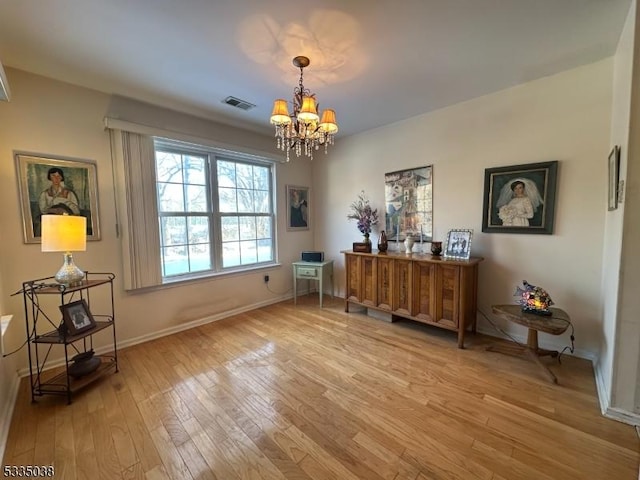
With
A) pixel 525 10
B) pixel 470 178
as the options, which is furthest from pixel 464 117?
pixel 525 10

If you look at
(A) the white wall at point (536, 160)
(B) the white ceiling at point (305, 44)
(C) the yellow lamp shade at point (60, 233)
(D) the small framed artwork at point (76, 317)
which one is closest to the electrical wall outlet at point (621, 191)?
(A) the white wall at point (536, 160)

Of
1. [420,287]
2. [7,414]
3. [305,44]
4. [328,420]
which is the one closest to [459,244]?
[420,287]

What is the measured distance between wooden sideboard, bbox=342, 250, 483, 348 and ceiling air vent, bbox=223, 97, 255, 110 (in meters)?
2.17

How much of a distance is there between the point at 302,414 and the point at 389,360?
3.29 ft

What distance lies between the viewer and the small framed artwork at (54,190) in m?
2.18

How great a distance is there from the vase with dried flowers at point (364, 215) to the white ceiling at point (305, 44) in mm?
1483

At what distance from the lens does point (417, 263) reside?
2.88 metres

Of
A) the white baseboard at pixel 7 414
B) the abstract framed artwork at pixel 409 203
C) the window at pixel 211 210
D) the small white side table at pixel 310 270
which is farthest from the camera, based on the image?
the small white side table at pixel 310 270

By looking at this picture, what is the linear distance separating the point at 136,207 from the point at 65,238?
→ 96cm

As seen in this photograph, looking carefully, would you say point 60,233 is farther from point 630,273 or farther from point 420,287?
point 630,273

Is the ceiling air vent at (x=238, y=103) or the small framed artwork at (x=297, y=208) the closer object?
the ceiling air vent at (x=238, y=103)

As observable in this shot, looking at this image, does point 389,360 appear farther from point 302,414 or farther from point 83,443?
point 83,443

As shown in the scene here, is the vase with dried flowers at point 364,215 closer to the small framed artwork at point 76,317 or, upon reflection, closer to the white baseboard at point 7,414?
the small framed artwork at point 76,317

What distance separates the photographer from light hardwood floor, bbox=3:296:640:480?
4.51ft
